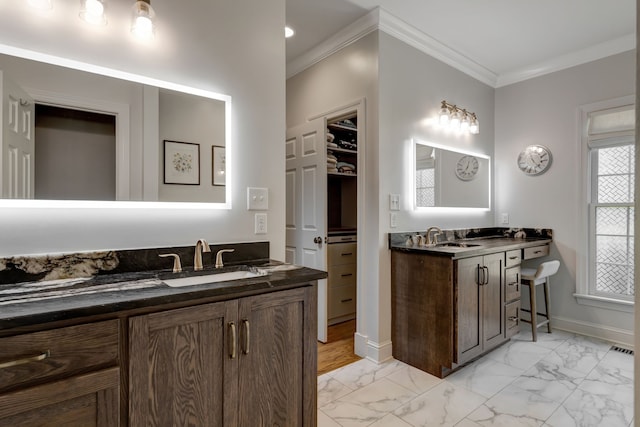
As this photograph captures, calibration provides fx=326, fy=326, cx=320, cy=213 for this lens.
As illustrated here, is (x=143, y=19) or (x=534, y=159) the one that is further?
(x=534, y=159)

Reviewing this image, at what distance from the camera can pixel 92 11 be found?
1.33m

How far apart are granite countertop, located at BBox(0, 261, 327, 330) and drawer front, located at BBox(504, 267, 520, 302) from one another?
2004 mm

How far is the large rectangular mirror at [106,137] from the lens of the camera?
128 centimetres

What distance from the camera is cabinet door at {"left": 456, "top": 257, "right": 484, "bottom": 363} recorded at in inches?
89.4

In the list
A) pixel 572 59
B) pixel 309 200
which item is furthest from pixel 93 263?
pixel 572 59

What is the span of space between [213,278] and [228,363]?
16.1 inches

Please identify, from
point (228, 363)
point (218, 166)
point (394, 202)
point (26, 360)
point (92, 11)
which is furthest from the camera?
point (394, 202)

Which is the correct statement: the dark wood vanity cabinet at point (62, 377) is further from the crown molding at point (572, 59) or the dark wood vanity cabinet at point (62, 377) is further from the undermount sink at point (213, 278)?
the crown molding at point (572, 59)

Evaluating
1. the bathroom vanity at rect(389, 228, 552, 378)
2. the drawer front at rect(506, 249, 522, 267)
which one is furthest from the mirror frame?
the drawer front at rect(506, 249, 522, 267)

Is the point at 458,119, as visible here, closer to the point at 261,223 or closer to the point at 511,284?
the point at 511,284

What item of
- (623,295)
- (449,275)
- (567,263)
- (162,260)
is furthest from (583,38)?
(162,260)

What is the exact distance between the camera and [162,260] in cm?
155

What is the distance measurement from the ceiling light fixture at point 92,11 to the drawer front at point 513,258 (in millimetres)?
3065

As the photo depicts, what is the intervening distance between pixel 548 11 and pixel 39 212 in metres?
3.47
